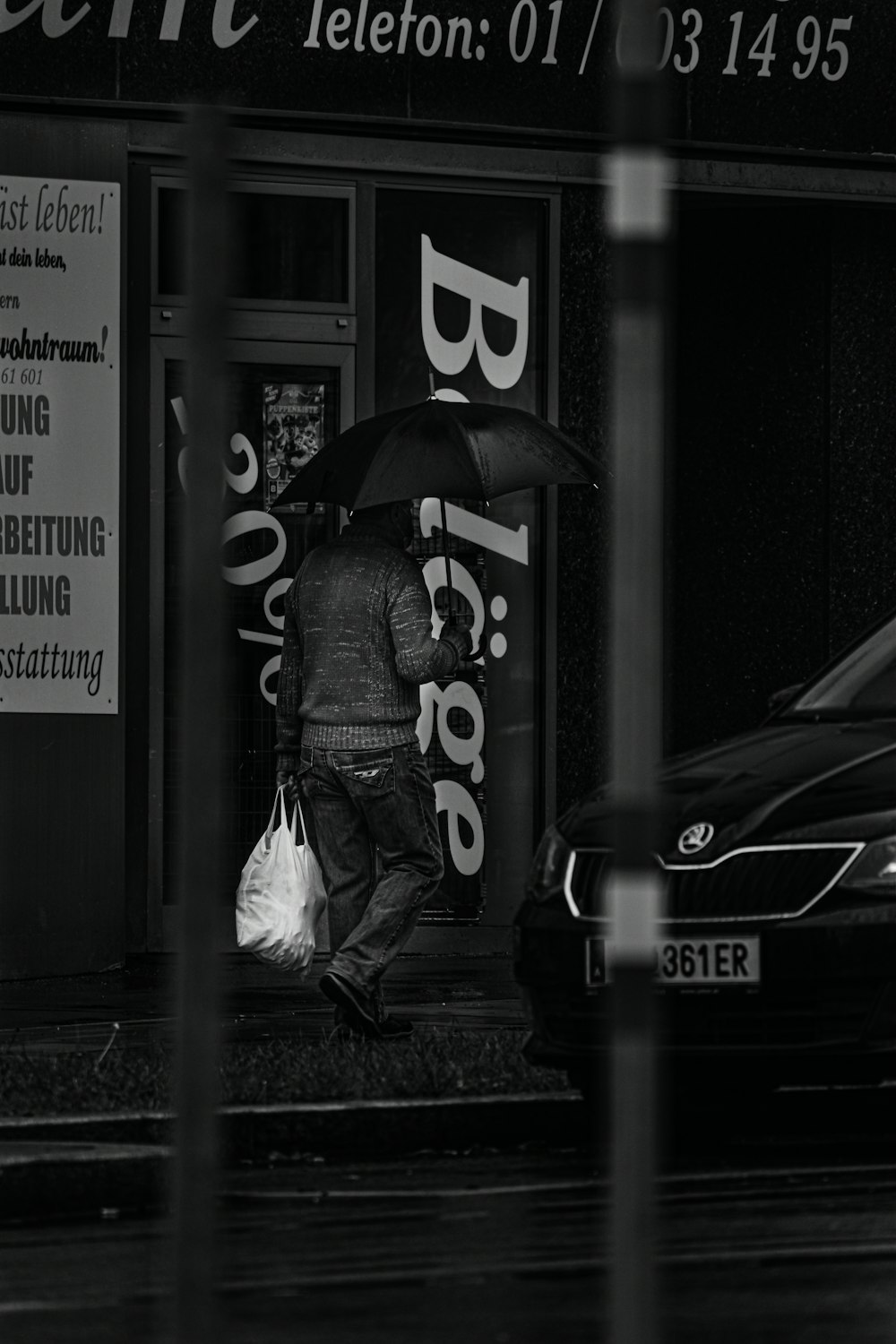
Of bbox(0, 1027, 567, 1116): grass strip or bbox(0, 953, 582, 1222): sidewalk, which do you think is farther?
bbox(0, 1027, 567, 1116): grass strip

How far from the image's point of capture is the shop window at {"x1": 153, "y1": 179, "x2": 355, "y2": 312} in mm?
12844

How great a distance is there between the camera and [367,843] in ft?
31.8

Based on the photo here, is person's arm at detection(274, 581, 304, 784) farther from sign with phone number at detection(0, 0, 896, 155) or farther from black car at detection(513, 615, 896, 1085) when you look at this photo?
sign with phone number at detection(0, 0, 896, 155)

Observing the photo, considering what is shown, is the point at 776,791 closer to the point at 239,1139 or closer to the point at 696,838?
the point at 696,838

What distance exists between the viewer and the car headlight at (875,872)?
7523mm

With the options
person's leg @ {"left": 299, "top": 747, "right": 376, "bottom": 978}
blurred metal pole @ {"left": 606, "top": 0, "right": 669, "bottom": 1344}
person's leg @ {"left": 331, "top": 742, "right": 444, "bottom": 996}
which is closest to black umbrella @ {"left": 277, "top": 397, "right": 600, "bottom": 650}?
person's leg @ {"left": 331, "top": 742, "right": 444, "bottom": 996}

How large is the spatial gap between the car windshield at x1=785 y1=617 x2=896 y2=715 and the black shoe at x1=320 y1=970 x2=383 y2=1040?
1.71m

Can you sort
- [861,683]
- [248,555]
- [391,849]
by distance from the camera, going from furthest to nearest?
[248,555]
[391,849]
[861,683]

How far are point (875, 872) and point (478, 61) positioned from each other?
6.43 m

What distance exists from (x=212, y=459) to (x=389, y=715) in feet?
19.2

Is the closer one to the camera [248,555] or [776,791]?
[776,791]

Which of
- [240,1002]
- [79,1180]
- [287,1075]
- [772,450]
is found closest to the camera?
[79,1180]

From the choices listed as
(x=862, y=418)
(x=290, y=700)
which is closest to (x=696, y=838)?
(x=290, y=700)

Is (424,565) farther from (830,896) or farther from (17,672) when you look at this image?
(830,896)
